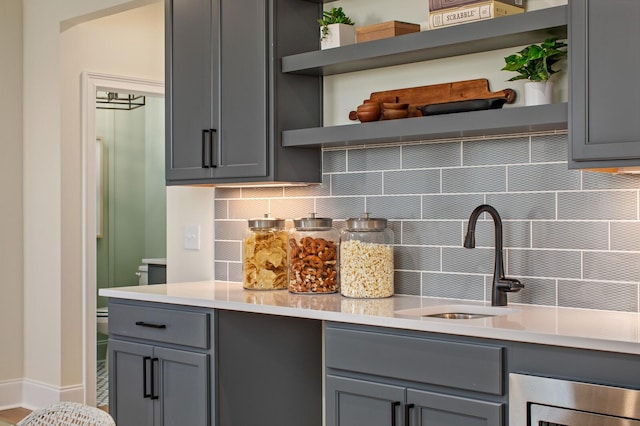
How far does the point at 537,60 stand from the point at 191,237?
207 centimetres

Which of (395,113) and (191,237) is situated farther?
(191,237)

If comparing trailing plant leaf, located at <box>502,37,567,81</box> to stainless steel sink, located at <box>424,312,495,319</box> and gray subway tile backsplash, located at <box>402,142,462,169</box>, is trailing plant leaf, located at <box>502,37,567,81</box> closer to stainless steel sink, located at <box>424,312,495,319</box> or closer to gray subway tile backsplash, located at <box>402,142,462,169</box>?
gray subway tile backsplash, located at <box>402,142,462,169</box>

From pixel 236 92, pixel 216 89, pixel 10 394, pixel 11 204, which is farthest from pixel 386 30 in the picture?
pixel 10 394

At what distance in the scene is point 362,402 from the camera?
2744mm

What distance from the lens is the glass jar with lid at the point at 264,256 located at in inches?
144

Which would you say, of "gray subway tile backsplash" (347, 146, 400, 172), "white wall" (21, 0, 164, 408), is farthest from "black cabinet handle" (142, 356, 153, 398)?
"white wall" (21, 0, 164, 408)

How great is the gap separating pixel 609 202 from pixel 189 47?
6.40 feet

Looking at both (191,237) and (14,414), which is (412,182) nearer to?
(191,237)

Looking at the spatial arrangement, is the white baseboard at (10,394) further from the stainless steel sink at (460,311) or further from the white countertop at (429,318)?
the stainless steel sink at (460,311)

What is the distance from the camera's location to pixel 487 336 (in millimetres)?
2398

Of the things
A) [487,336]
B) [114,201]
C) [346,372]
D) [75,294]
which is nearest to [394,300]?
[346,372]

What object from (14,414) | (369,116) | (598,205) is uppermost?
(369,116)

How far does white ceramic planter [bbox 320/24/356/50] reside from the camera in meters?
3.40

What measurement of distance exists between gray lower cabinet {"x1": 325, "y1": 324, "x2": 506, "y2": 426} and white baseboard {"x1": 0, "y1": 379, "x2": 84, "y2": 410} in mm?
2817
